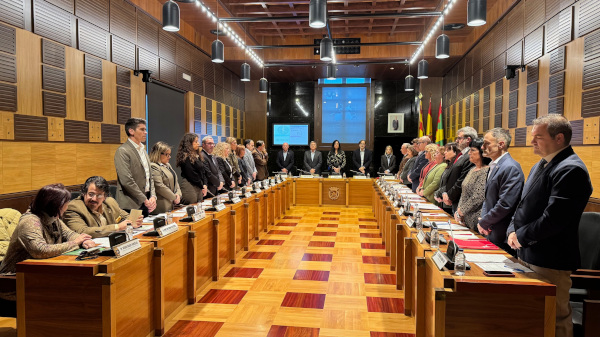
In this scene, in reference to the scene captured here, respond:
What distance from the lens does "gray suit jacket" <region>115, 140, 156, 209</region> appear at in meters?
3.71

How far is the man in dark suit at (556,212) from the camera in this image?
1908mm

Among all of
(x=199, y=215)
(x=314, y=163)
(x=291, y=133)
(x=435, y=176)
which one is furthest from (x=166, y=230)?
(x=291, y=133)

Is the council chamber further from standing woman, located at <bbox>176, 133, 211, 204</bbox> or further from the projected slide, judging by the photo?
the projected slide

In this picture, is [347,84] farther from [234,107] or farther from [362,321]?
[362,321]

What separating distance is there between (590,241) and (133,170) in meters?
3.63

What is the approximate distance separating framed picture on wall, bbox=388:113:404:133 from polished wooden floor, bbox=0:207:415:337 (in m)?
7.02

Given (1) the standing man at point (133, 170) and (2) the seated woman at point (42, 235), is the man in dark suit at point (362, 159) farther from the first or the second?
(2) the seated woman at point (42, 235)

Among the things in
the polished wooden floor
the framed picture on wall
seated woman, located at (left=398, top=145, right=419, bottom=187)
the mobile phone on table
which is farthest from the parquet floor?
the framed picture on wall

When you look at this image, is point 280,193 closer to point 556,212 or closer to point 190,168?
point 190,168

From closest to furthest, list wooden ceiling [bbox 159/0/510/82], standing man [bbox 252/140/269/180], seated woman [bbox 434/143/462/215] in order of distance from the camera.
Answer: seated woman [bbox 434/143/462/215], wooden ceiling [bbox 159/0/510/82], standing man [bbox 252/140/269/180]

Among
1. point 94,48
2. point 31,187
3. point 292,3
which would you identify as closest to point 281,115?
point 292,3

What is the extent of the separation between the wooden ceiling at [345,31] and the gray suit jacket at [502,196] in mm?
4659

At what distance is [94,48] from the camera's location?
213 inches

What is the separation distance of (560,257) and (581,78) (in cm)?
350
